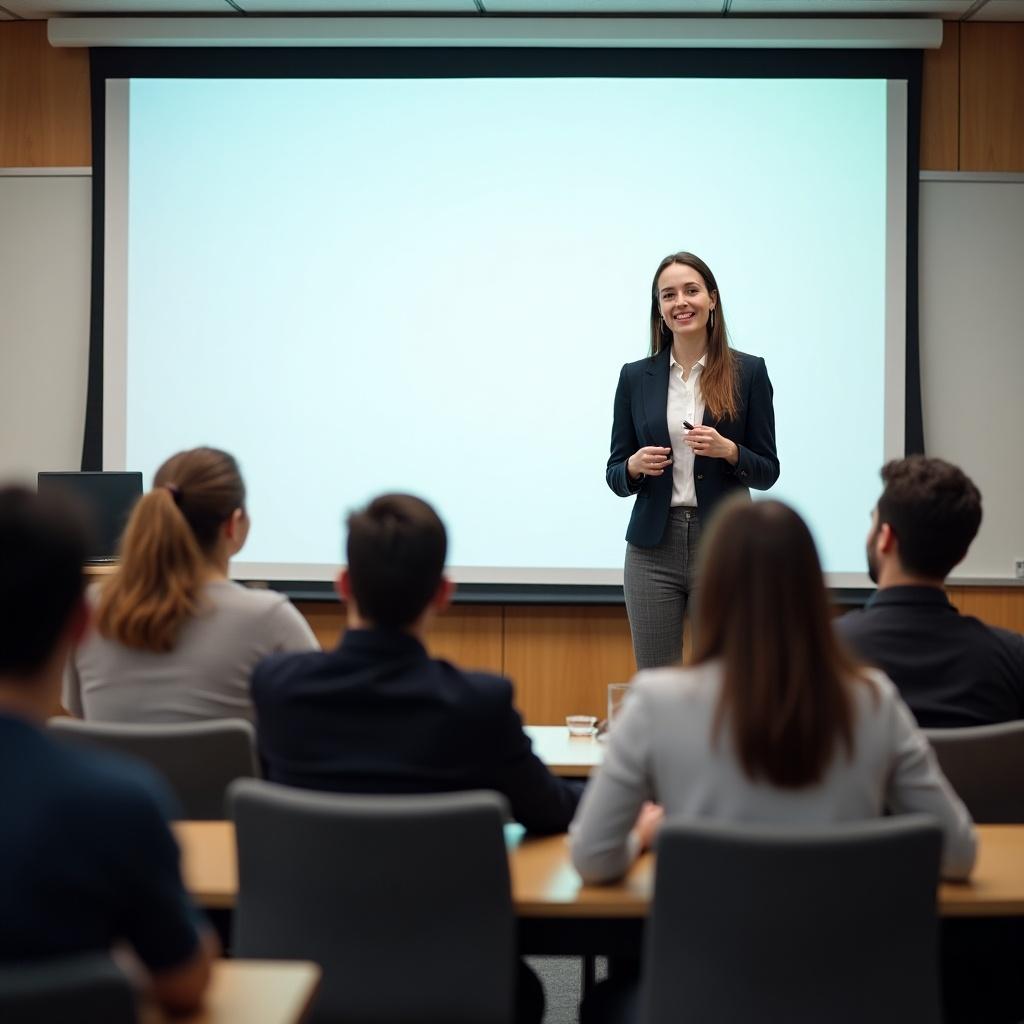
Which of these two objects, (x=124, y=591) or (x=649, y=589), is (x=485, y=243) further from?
(x=124, y=591)

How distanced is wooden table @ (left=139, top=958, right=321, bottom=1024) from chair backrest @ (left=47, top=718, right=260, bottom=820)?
0.68 metres

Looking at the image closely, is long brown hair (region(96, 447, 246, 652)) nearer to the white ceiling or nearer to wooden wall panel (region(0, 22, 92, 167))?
the white ceiling

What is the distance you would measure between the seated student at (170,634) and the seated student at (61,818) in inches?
42.2

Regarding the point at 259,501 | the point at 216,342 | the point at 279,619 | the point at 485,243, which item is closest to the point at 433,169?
the point at 485,243

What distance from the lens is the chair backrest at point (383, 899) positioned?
1.36m

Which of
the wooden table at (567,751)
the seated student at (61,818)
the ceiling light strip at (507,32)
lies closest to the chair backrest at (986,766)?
the wooden table at (567,751)

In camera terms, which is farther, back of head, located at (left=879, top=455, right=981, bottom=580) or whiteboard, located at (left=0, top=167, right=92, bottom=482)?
whiteboard, located at (left=0, top=167, right=92, bottom=482)

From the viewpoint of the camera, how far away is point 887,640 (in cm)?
195

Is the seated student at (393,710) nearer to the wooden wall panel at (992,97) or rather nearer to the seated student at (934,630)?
the seated student at (934,630)

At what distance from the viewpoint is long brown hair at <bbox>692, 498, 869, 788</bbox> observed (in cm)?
138

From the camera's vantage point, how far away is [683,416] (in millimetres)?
3553

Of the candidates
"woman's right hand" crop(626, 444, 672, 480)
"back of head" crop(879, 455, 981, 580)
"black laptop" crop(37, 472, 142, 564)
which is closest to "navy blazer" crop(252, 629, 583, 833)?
"back of head" crop(879, 455, 981, 580)

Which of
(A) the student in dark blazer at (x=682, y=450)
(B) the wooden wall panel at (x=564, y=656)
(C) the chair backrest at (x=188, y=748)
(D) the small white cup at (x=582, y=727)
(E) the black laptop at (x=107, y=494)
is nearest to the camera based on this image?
(C) the chair backrest at (x=188, y=748)

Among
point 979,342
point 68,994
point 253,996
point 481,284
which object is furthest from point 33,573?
point 979,342
